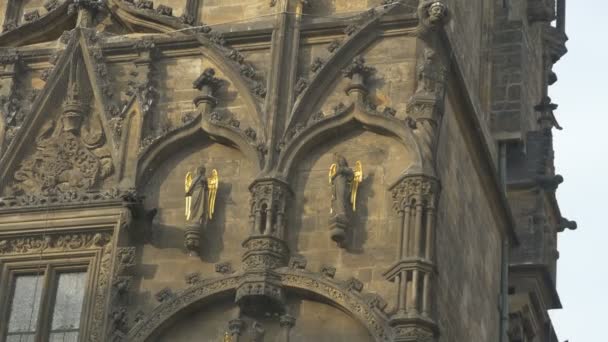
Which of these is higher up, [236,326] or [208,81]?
[208,81]

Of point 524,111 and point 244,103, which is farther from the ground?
point 524,111

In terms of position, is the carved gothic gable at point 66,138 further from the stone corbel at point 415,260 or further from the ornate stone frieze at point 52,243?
the stone corbel at point 415,260

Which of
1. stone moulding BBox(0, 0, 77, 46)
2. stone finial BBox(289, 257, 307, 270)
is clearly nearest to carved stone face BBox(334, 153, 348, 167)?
stone finial BBox(289, 257, 307, 270)

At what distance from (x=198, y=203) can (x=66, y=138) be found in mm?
2204

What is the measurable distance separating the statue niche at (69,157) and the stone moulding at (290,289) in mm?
2106

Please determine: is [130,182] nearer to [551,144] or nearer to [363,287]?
[363,287]

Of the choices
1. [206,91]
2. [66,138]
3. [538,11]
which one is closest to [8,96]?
[66,138]

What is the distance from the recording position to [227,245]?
2702 cm

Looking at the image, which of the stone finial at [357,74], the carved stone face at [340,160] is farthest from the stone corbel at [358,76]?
the carved stone face at [340,160]

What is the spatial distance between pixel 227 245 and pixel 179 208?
92cm

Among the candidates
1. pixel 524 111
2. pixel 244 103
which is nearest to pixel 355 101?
pixel 244 103

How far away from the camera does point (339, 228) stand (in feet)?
87.1

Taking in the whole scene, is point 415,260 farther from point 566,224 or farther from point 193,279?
point 566,224

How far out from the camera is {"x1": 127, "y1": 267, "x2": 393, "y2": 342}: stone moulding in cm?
2594
